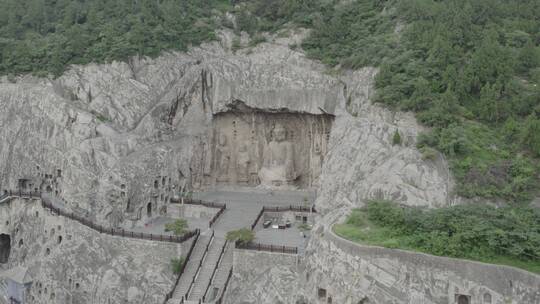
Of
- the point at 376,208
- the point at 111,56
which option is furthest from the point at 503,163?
the point at 111,56

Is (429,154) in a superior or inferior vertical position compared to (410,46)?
inferior

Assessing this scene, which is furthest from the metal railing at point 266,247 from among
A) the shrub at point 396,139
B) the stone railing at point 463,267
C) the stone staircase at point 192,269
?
the shrub at point 396,139

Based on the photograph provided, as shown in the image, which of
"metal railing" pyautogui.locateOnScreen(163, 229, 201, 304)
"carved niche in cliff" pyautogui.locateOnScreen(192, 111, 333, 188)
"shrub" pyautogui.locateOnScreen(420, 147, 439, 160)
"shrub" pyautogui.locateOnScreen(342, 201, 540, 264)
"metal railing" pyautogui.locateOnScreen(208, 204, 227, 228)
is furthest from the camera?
"carved niche in cliff" pyautogui.locateOnScreen(192, 111, 333, 188)

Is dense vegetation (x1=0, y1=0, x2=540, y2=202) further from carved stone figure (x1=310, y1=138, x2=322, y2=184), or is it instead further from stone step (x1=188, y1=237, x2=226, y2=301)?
stone step (x1=188, y1=237, x2=226, y2=301)

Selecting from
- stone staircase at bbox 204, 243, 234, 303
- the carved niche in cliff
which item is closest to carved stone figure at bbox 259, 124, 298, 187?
the carved niche in cliff

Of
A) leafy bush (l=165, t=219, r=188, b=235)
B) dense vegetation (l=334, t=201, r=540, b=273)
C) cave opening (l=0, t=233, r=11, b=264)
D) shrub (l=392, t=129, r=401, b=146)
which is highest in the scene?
shrub (l=392, t=129, r=401, b=146)

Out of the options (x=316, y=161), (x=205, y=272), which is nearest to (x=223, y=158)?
(x=316, y=161)

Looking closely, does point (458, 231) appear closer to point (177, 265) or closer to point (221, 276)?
point (221, 276)
